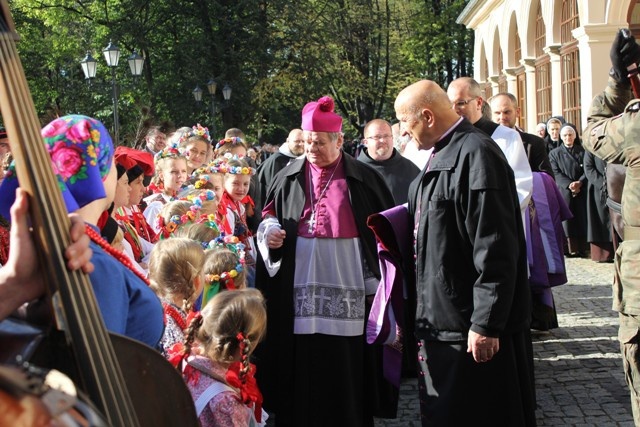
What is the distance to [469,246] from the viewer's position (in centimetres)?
362

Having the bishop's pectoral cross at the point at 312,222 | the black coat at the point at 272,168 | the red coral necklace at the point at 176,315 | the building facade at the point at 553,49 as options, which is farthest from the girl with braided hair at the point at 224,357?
the building facade at the point at 553,49

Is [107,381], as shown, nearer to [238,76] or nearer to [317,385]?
[317,385]

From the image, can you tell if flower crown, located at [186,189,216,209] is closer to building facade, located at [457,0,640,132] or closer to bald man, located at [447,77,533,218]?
bald man, located at [447,77,533,218]

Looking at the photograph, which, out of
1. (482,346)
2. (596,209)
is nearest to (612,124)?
(482,346)

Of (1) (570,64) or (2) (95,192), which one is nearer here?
(2) (95,192)

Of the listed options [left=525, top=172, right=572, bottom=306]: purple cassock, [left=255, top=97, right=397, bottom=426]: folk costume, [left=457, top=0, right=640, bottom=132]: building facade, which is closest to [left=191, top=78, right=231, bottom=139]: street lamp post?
[left=457, top=0, right=640, bottom=132]: building facade

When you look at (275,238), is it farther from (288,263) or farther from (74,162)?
(74,162)

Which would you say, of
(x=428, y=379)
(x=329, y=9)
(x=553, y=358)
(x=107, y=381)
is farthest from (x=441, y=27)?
(x=107, y=381)

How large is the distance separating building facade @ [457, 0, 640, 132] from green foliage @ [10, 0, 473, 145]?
640cm

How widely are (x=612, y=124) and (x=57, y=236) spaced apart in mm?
3107

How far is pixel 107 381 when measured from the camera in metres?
1.38

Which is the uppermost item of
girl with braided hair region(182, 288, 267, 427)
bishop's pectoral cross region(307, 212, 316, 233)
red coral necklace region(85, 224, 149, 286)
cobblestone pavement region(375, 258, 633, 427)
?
red coral necklace region(85, 224, 149, 286)

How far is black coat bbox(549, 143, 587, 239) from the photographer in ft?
39.8

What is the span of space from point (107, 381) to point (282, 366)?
12.1ft
